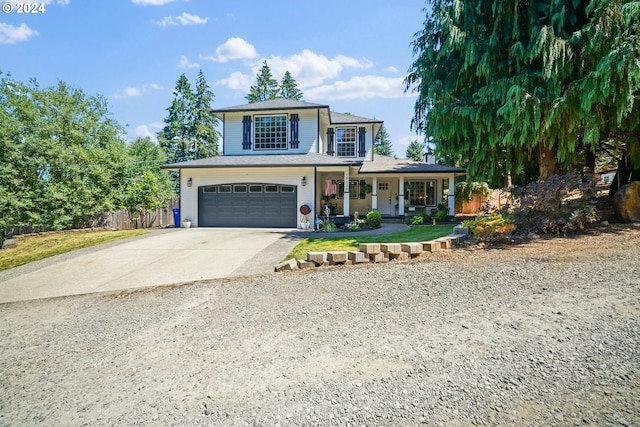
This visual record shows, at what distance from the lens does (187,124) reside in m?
37.2

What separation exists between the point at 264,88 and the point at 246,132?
85.0 feet

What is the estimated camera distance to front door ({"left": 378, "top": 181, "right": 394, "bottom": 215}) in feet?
63.9

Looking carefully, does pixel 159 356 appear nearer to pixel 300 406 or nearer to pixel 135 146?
pixel 300 406

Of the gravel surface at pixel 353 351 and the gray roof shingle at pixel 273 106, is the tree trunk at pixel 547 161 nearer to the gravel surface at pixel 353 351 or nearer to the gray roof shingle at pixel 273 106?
the gravel surface at pixel 353 351

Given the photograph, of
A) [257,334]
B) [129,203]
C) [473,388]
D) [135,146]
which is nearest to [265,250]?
[257,334]

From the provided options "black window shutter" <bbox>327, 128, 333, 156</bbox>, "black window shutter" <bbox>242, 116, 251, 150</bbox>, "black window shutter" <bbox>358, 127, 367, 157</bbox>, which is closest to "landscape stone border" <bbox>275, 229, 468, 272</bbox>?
"black window shutter" <bbox>242, 116, 251, 150</bbox>

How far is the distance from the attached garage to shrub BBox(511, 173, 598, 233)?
957 cm

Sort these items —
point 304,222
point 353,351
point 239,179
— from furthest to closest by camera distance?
point 239,179 → point 304,222 → point 353,351

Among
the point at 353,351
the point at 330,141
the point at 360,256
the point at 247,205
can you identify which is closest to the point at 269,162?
the point at 247,205

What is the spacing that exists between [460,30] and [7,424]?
1133cm

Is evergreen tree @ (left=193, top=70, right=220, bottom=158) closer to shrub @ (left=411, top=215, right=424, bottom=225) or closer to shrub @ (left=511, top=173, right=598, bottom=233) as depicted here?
shrub @ (left=411, top=215, right=424, bottom=225)

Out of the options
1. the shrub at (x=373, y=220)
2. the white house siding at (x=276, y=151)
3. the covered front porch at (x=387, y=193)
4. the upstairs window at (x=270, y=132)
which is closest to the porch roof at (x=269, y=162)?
the white house siding at (x=276, y=151)

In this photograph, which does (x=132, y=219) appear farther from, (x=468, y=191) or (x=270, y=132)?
(x=468, y=191)

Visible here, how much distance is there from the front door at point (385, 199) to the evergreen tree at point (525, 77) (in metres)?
9.02
